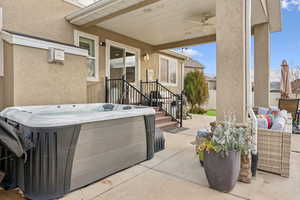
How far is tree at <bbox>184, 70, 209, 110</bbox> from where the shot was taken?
11.0 m

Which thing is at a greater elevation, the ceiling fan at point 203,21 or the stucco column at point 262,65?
the ceiling fan at point 203,21

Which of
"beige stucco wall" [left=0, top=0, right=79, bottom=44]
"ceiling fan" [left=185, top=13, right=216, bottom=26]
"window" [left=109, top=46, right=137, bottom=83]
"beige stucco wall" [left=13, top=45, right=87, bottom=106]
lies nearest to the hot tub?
"beige stucco wall" [left=13, top=45, right=87, bottom=106]

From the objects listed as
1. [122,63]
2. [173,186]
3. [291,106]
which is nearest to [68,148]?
[173,186]

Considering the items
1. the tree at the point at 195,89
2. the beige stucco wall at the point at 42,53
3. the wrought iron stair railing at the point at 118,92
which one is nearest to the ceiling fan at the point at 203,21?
the wrought iron stair railing at the point at 118,92

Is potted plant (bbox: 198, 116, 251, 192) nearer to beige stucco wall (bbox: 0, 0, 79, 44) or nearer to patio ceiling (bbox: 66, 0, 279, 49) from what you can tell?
patio ceiling (bbox: 66, 0, 279, 49)

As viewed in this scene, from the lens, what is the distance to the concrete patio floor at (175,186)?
7.02ft

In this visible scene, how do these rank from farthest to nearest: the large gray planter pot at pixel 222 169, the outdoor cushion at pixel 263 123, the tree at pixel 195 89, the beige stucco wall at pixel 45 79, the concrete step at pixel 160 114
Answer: the tree at pixel 195 89, the concrete step at pixel 160 114, the beige stucco wall at pixel 45 79, the outdoor cushion at pixel 263 123, the large gray planter pot at pixel 222 169

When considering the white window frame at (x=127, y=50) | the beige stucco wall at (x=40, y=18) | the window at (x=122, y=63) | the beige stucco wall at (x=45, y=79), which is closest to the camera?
the beige stucco wall at (x=45, y=79)

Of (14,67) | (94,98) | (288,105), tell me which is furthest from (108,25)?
(288,105)

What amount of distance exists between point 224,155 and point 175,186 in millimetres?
785

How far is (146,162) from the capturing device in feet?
10.5

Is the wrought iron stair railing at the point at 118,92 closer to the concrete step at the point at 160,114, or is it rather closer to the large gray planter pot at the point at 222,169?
the concrete step at the point at 160,114

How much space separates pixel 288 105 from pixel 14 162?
287 inches

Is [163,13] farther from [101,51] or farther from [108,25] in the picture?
[101,51]
